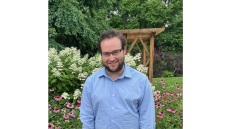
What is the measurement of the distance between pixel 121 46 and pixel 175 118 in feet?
6.62

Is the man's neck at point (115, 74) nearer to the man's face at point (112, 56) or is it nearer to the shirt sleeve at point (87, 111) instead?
the man's face at point (112, 56)

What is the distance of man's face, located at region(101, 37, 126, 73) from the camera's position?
A: 1461mm

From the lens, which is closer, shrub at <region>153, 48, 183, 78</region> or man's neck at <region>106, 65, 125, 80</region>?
man's neck at <region>106, 65, 125, 80</region>

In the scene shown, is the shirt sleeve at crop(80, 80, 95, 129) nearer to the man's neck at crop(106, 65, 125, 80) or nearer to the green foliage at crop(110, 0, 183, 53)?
the man's neck at crop(106, 65, 125, 80)

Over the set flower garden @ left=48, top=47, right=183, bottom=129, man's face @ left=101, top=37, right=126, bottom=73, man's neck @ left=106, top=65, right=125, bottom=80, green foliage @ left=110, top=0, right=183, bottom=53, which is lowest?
flower garden @ left=48, top=47, right=183, bottom=129

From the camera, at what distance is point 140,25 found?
17109 millimetres

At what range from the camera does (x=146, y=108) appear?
1486 mm

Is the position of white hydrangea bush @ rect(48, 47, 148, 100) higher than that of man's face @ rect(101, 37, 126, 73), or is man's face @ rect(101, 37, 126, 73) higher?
man's face @ rect(101, 37, 126, 73)

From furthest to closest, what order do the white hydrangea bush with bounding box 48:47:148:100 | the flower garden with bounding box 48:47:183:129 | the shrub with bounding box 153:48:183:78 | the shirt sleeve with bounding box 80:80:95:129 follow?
the shrub with bounding box 153:48:183:78 < the white hydrangea bush with bounding box 48:47:148:100 < the flower garden with bounding box 48:47:183:129 < the shirt sleeve with bounding box 80:80:95:129

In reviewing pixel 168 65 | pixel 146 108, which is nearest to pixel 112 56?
pixel 146 108

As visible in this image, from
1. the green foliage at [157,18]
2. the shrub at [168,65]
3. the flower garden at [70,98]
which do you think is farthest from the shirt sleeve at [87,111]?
the green foliage at [157,18]

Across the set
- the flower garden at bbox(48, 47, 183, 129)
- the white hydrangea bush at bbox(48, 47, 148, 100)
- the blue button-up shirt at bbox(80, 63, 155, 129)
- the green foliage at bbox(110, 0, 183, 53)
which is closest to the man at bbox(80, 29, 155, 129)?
the blue button-up shirt at bbox(80, 63, 155, 129)

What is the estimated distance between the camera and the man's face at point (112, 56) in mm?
1461

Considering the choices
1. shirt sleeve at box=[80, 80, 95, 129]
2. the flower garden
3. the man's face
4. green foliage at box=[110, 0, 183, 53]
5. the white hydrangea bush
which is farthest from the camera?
green foliage at box=[110, 0, 183, 53]
